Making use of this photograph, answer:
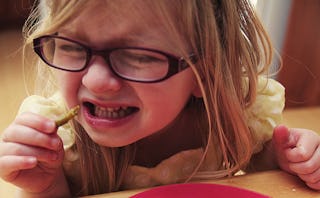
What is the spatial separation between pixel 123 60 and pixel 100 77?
4cm

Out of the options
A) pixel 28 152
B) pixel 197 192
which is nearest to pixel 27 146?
pixel 28 152

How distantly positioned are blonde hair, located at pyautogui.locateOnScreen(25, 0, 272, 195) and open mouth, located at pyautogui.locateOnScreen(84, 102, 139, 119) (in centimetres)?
11

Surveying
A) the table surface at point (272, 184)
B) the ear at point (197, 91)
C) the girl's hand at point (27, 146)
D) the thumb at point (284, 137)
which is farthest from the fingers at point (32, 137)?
the thumb at point (284, 137)

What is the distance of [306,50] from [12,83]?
1.17m

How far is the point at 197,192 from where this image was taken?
69 cm

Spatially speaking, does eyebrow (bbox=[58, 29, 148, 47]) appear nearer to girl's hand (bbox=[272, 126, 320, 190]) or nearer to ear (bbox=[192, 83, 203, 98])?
ear (bbox=[192, 83, 203, 98])

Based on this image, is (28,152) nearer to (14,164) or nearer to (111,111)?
(14,164)

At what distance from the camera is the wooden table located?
71cm

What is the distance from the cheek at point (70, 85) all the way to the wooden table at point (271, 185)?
14 cm

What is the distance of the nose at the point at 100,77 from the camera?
0.64 meters

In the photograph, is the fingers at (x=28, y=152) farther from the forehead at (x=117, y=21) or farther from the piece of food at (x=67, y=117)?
the forehead at (x=117, y=21)

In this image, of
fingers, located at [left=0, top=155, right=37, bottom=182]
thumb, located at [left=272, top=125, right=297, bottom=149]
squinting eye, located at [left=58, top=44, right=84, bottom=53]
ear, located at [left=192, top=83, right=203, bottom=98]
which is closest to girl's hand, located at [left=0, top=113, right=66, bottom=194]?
fingers, located at [left=0, top=155, right=37, bottom=182]

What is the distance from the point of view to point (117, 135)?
0.72 metres

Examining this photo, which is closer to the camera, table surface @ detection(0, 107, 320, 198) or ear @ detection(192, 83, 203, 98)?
table surface @ detection(0, 107, 320, 198)
